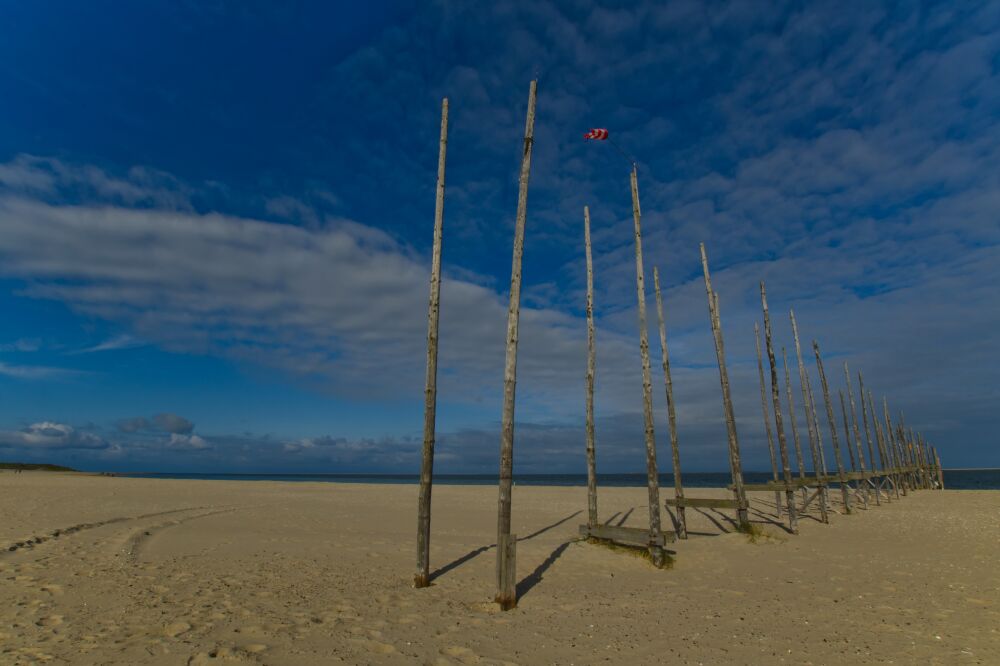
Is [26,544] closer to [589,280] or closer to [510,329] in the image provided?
[510,329]

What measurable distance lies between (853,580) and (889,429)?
4205 cm

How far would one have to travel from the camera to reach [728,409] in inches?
627

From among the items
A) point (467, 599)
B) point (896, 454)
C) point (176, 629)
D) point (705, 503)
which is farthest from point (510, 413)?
point (896, 454)

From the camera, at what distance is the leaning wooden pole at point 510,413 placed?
835 centimetres

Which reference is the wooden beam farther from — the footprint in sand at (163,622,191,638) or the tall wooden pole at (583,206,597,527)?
the footprint in sand at (163,622,191,638)

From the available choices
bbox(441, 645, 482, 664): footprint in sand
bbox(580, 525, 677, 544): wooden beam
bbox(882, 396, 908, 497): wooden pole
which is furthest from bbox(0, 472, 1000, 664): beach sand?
bbox(882, 396, 908, 497): wooden pole

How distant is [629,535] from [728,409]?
591 cm

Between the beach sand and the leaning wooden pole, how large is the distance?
18.1 inches

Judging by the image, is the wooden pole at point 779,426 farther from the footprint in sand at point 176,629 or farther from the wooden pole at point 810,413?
the footprint in sand at point 176,629

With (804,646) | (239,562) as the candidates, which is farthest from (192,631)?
(804,646)

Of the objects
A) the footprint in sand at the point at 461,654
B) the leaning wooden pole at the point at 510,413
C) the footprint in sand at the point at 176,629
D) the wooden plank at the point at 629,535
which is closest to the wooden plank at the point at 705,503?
the wooden plank at the point at 629,535

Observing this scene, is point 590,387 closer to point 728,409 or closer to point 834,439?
point 728,409

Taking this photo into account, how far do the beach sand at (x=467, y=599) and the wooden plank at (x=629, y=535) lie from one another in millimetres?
444

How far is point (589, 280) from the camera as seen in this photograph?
1550cm
